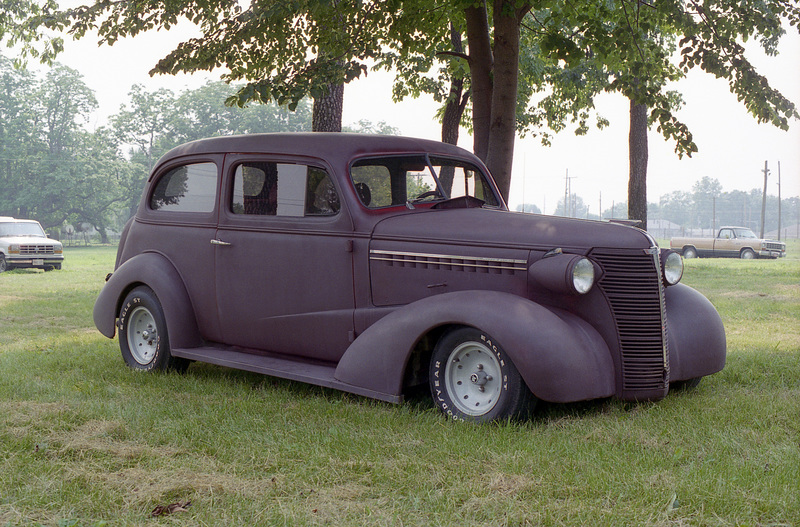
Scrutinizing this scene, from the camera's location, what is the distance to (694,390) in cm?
577

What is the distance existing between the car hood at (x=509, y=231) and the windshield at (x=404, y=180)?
0.28 m

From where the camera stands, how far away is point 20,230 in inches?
982

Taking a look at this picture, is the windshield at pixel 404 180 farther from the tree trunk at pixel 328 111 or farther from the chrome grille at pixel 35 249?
the chrome grille at pixel 35 249

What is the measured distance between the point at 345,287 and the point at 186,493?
7.27ft

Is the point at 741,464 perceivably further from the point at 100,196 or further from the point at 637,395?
the point at 100,196

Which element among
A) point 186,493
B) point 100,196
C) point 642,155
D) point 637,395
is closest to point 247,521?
point 186,493

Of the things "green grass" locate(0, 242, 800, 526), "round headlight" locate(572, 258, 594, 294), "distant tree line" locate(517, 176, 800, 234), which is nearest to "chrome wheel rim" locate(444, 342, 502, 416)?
"green grass" locate(0, 242, 800, 526)

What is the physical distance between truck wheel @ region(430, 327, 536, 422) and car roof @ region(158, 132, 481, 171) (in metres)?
1.74

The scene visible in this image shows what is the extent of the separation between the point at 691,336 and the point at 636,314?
755mm

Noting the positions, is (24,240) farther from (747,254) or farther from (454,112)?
(747,254)

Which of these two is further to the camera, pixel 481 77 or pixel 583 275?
pixel 481 77

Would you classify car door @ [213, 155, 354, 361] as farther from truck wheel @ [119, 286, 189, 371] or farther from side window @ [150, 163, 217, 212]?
truck wheel @ [119, 286, 189, 371]

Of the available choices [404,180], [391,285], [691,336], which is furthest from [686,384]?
[404,180]

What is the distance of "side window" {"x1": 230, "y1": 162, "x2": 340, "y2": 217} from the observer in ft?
19.0
